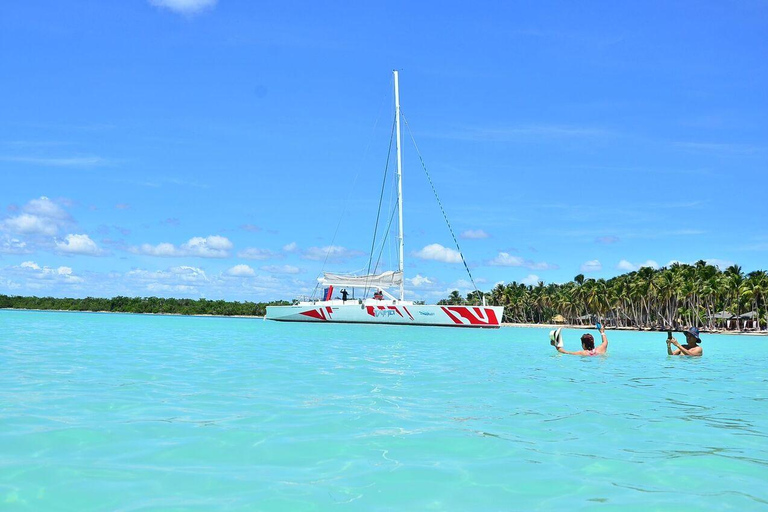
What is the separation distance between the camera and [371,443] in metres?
6.57

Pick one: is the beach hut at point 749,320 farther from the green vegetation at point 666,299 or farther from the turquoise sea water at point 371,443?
the turquoise sea water at point 371,443

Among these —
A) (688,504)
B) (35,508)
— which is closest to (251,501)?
(35,508)

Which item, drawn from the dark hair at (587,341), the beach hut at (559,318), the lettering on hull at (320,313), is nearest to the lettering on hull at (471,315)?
the lettering on hull at (320,313)

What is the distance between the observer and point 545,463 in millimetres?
5895

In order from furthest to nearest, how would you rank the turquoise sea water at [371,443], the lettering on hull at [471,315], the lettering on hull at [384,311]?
1. the lettering on hull at [384,311]
2. the lettering on hull at [471,315]
3. the turquoise sea water at [371,443]

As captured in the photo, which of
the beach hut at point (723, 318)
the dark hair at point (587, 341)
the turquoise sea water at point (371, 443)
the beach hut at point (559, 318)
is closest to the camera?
the turquoise sea water at point (371, 443)

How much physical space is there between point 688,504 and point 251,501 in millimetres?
3108

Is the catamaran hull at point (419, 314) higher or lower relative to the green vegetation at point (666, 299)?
lower

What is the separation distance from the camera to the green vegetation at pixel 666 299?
75375 millimetres

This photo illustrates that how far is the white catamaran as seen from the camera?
49.4 meters

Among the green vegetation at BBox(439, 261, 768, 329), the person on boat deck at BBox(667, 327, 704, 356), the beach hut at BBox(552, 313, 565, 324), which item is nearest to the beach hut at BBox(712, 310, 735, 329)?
the green vegetation at BBox(439, 261, 768, 329)

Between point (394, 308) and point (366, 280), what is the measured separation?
3.48m

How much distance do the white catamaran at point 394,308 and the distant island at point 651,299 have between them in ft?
64.6

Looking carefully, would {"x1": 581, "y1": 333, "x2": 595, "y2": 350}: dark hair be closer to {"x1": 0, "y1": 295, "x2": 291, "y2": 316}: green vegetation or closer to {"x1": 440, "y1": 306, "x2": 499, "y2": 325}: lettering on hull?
{"x1": 440, "y1": 306, "x2": 499, "y2": 325}: lettering on hull
